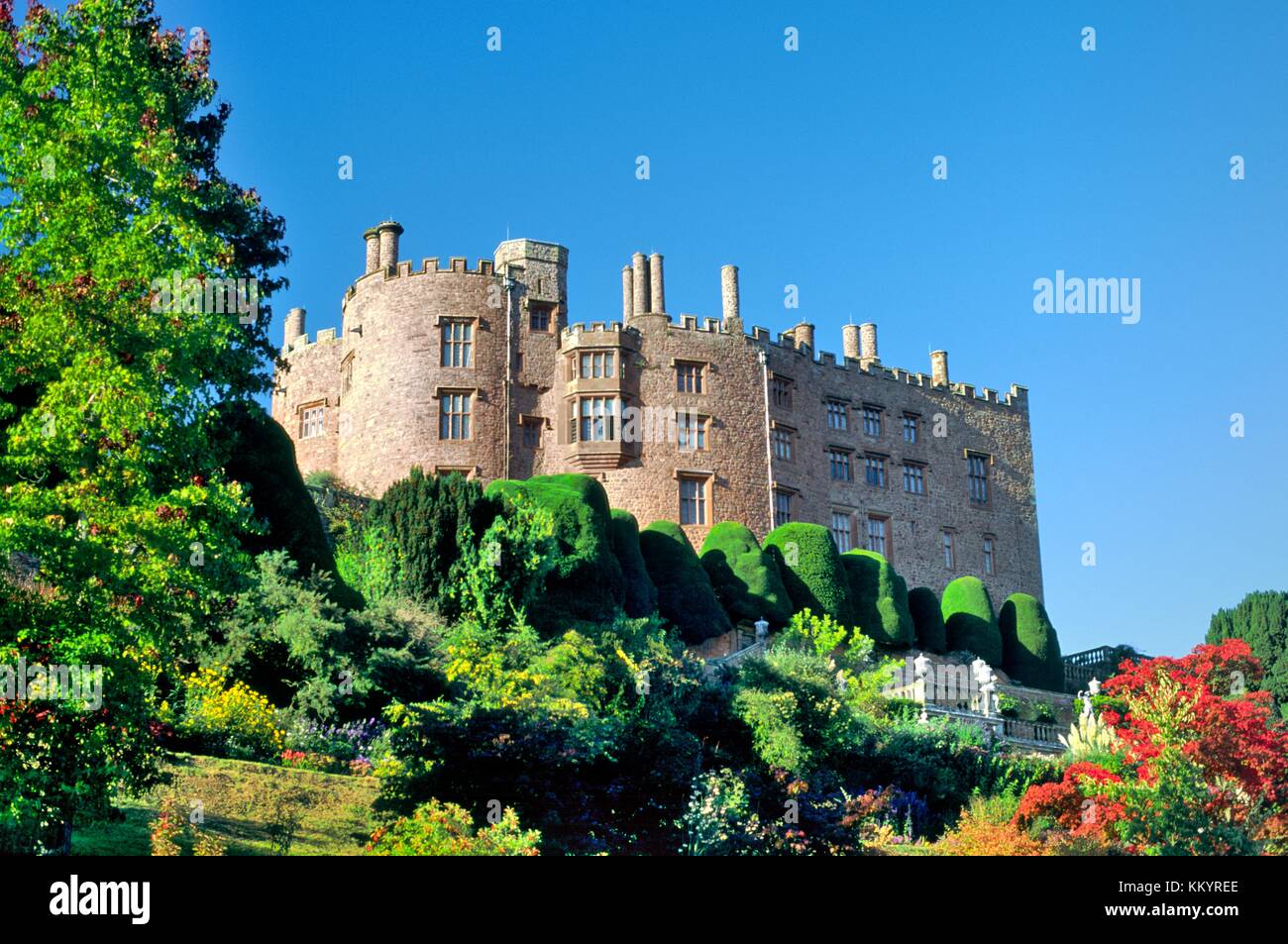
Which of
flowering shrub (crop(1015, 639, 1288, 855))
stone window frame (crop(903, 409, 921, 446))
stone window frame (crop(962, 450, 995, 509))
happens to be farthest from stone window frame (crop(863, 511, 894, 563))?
flowering shrub (crop(1015, 639, 1288, 855))

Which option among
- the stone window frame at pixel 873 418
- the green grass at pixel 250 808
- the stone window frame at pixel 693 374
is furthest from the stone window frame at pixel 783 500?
the green grass at pixel 250 808

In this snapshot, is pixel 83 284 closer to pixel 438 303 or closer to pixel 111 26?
pixel 111 26

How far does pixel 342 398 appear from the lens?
4509cm

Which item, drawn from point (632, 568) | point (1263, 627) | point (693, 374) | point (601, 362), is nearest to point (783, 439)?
point (693, 374)


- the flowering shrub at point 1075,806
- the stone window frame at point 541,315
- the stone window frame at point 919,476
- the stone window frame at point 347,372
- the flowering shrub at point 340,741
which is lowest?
the flowering shrub at point 1075,806

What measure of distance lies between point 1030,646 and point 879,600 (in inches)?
289

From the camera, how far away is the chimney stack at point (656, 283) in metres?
44.8

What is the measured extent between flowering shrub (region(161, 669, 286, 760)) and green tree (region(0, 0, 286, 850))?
2.56 meters

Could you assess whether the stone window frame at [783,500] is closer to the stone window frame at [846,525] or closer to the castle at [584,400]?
the castle at [584,400]

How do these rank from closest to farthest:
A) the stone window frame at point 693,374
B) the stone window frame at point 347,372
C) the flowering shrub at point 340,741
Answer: the flowering shrub at point 340,741 → the stone window frame at point 693,374 → the stone window frame at point 347,372

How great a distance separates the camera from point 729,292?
46.2 metres

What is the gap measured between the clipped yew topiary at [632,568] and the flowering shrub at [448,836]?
15563mm
